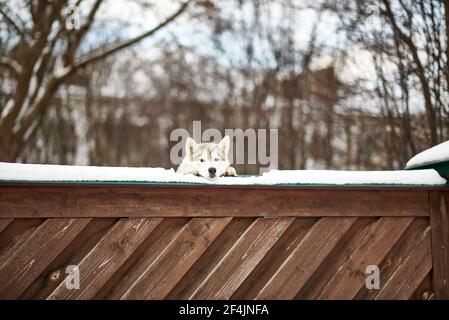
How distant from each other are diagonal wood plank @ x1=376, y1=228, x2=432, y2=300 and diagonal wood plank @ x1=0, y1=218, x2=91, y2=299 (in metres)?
1.94

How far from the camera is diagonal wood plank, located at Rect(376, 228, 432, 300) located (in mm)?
2334

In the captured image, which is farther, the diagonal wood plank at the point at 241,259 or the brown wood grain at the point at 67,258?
the diagonal wood plank at the point at 241,259

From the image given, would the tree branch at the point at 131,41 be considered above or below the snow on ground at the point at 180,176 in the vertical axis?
above

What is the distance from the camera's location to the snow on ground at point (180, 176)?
2.02m

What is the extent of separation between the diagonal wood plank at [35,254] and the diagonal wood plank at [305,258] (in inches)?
46.9

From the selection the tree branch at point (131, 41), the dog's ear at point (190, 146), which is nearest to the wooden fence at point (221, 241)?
the dog's ear at point (190, 146)

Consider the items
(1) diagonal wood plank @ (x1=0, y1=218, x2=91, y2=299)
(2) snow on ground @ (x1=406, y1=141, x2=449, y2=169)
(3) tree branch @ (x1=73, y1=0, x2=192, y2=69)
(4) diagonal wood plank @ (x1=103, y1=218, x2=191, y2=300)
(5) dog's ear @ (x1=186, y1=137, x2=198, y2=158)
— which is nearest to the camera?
(1) diagonal wood plank @ (x1=0, y1=218, x2=91, y2=299)

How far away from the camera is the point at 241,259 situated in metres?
2.23

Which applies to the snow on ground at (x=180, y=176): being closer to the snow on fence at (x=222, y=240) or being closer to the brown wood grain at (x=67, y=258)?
the snow on fence at (x=222, y=240)

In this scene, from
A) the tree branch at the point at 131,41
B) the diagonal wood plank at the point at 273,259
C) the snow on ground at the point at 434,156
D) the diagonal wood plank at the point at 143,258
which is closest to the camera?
the diagonal wood plank at the point at 143,258

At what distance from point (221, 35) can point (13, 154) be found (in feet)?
22.8

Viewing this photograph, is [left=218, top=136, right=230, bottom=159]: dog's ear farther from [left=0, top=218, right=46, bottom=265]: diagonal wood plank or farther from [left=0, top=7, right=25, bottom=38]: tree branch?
[left=0, top=7, right=25, bottom=38]: tree branch

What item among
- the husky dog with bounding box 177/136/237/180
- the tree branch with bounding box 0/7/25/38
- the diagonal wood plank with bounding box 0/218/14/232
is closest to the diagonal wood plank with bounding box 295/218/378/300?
the husky dog with bounding box 177/136/237/180

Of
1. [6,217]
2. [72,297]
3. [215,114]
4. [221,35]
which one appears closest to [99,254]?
[72,297]
